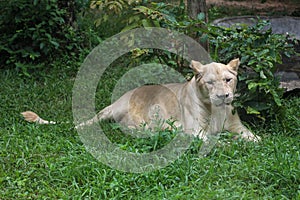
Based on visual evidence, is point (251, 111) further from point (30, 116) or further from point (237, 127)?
point (30, 116)

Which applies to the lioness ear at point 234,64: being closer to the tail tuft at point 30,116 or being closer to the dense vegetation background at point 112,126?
the dense vegetation background at point 112,126

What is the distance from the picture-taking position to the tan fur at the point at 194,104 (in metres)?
5.47

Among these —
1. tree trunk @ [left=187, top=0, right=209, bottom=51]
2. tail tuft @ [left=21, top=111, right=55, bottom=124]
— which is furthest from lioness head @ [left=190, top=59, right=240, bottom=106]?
tail tuft @ [left=21, top=111, right=55, bottom=124]

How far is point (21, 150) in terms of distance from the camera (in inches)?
215

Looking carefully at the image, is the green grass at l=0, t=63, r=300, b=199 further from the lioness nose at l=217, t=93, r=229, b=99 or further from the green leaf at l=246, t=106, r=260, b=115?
the lioness nose at l=217, t=93, r=229, b=99

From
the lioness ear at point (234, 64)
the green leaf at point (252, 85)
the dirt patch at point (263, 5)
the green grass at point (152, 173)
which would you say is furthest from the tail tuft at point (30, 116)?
the dirt patch at point (263, 5)

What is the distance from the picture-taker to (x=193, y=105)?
571 centimetres

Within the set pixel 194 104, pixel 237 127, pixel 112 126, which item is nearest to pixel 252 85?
pixel 237 127

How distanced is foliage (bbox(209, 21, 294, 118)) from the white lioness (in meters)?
0.26

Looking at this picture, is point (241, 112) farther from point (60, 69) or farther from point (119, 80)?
point (60, 69)

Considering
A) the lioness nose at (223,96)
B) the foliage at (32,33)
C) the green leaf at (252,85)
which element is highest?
the lioness nose at (223,96)

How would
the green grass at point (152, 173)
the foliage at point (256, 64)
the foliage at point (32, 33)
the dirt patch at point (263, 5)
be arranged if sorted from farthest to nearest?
the dirt patch at point (263, 5) < the foliage at point (32, 33) < the foliage at point (256, 64) < the green grass at point (152, 173)

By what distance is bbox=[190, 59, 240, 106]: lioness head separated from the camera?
5414mm

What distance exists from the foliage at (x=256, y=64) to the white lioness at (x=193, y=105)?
0.26m
